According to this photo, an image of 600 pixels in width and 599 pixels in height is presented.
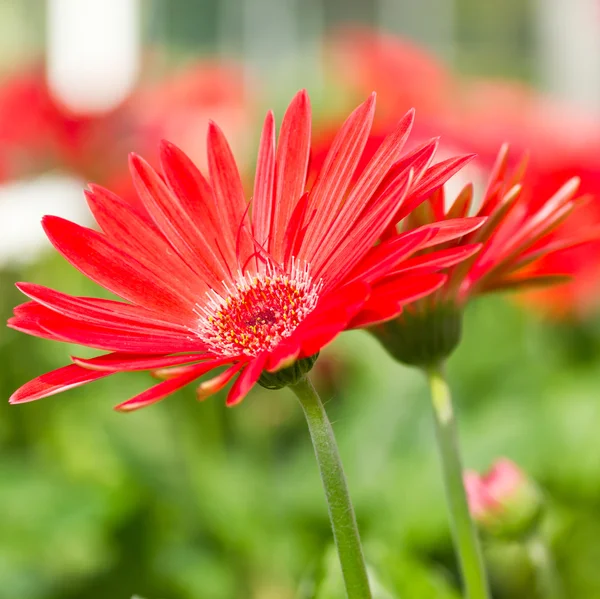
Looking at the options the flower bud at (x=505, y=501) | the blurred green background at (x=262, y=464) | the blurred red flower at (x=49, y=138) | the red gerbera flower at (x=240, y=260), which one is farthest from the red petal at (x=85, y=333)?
the blurred red flower at (x=49, y=138)

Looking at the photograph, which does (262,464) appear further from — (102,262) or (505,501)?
(102,262)

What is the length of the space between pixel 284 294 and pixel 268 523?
647mm

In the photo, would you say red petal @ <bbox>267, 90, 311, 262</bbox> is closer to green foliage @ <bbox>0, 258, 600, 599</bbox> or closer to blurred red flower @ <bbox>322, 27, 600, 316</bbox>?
blurred red flower @ <bbox>322, 27, 600, 316</bbox>

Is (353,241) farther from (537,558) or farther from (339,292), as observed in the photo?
(537,558)

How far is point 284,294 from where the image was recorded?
1.49 ft

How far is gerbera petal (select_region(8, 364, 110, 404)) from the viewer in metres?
0.34

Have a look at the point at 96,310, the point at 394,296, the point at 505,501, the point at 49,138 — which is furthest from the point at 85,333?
the point at 49,138

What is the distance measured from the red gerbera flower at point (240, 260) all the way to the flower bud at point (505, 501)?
0.16 metres

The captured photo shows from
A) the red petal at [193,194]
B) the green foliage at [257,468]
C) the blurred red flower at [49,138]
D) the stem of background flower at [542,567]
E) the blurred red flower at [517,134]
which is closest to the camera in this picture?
the red petal at [193,194]

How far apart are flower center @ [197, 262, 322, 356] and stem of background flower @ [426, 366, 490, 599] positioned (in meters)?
0.07

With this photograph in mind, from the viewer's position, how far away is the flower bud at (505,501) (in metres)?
0.53

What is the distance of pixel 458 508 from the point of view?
40 cm

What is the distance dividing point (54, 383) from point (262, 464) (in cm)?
84

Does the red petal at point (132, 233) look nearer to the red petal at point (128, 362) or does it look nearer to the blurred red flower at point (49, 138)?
the red petal at point (128, 362)
